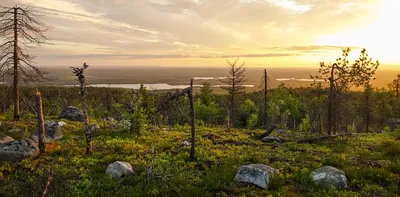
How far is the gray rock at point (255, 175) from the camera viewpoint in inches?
431

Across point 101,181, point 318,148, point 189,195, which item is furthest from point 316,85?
point 101,181

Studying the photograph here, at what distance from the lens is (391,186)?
10.8 meters

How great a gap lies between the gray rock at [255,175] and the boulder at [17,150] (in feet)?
36.7

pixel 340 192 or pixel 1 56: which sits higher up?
pixel 1 56

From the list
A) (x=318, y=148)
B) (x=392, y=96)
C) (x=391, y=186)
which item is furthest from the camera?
(x=392, y=96)

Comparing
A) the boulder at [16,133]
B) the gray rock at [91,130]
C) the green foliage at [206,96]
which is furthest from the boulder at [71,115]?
the green foliage at [206,96]

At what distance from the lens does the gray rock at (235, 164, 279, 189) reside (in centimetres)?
1094

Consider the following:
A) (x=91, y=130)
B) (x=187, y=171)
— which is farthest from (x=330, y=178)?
(x=91, y=130)

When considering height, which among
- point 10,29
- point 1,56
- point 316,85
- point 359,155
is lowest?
point 359,155

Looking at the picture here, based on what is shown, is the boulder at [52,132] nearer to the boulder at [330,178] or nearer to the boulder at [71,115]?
the boulder at [71,115]

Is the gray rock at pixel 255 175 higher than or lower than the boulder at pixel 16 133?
lower

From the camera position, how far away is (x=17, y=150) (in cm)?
1361

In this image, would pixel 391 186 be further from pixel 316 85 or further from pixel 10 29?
pixel 10 29

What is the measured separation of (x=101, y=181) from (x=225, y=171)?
18.4 feet
